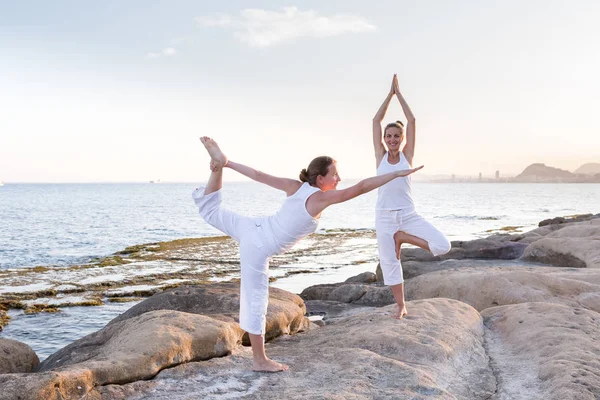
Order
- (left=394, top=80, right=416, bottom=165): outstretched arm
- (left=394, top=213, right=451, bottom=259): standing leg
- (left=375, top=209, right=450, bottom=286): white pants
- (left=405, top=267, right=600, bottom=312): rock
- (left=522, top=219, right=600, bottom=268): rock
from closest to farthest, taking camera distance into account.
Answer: (left=394, top=213, right=451, bottom=259): standing leg, (left=375, top=209, right=450, bottom=286): white pants, (left=394, top=80, right=416, bottom=165): outstretched arm, (left=405, top=267, right=600, bottom=312): rock, (left=522, top=219, right=600, bottom=268): rock

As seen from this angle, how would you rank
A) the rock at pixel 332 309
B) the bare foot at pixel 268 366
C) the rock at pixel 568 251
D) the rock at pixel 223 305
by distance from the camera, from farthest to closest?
1. the rock at pixel 568 251
2. the rock at pixel 332 309
3. the rock at pixel 223 305
4. the bare foot at pixel 268 366

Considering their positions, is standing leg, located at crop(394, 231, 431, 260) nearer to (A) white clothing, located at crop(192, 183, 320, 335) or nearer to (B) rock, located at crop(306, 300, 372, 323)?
(A) white clothing, located at crop(192, 183, 320, 335)

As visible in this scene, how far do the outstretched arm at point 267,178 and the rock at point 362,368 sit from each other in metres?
Answer: 1.95

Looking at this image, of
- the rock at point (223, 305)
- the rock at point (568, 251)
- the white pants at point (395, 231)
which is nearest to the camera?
the white pants at point (395, 231)

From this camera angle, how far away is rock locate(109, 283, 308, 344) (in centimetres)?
845

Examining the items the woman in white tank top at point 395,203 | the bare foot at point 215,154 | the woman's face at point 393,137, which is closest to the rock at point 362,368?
the woman in white tank top at point 395,203

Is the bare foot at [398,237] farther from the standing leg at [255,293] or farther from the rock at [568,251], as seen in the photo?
the rock at [568,251]

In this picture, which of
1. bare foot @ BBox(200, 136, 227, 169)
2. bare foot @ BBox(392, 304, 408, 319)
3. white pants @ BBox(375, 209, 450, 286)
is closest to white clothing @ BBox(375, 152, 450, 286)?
white pants @ BBox(375, 209, 450, 286)

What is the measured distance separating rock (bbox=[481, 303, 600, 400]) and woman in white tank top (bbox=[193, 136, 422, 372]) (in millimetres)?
2595

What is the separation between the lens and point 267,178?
6.12 metres

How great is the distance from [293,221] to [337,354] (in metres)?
1.84

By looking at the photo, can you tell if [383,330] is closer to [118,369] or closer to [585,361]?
[585,361]

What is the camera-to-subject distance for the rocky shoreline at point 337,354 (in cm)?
546

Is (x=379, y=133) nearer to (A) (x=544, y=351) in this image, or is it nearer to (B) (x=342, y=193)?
(B) (x=342, y=193)
